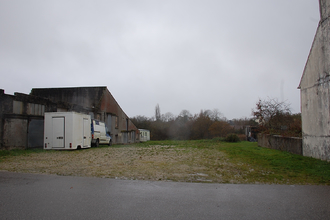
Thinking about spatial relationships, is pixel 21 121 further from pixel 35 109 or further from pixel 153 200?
pixel 153 200

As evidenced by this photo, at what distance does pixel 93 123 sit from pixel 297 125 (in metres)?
17.8

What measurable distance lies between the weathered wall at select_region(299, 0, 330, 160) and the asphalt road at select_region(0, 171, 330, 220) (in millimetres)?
6369

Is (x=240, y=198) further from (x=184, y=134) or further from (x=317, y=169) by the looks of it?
(x=184, y=134)

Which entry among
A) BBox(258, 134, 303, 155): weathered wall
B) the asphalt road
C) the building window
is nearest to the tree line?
BBox(258, 134, 303, 155): weathered wall

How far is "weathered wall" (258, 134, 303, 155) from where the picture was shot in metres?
15.3

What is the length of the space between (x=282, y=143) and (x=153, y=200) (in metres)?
15.4

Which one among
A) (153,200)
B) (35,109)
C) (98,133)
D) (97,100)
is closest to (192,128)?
(97,100)

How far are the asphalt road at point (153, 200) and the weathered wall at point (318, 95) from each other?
6369 mm

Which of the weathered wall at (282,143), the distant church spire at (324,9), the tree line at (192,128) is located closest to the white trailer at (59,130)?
the weathered wall at (282,143)

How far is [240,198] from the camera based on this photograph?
5.90 metres

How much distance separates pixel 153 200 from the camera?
565cm

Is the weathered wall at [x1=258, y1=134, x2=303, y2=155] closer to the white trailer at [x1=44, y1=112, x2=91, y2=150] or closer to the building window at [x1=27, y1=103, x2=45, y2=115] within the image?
the white trailer at [x1=44, y1=112, x2=91, y2=150]

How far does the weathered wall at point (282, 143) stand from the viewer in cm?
1531

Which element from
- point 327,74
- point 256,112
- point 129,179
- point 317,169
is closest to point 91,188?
point 129,179
